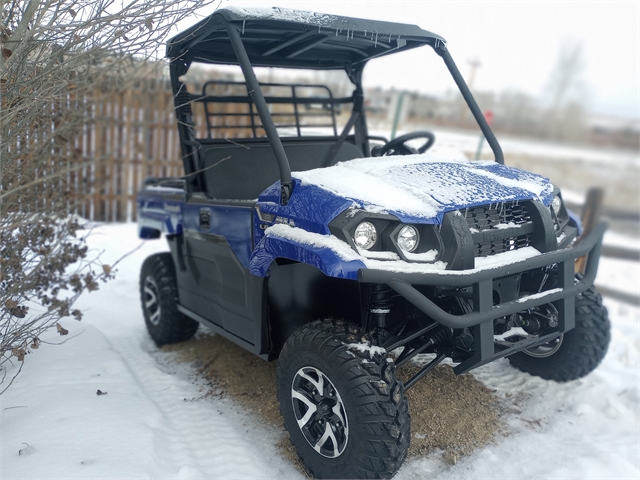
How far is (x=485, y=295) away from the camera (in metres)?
2.33

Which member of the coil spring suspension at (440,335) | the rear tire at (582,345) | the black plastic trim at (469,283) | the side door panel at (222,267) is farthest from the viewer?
the rear tire at (582,345)

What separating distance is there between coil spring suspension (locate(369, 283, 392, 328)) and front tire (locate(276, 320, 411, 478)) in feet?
0.41

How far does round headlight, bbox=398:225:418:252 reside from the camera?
2.40 meters

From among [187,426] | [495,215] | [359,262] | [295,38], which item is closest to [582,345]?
[495,215]

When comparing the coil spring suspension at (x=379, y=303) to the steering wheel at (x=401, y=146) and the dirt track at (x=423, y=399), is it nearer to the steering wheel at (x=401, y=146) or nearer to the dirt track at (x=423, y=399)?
the dirt track at (x=423, y=399)

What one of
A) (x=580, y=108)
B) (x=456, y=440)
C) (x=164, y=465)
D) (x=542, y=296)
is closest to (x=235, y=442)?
(x=164, y=465)

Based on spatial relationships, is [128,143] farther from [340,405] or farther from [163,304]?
[340,405]

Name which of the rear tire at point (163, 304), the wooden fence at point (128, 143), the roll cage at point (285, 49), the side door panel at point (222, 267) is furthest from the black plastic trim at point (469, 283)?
the wooden fence at point (128, 143)

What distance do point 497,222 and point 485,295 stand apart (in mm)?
431

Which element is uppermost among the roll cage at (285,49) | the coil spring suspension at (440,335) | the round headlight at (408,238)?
the roll cage at (285,49)

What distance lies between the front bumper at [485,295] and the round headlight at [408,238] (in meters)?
0.18

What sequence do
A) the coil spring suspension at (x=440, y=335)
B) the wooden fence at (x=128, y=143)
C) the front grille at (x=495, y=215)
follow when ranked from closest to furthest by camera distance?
the front grille at (x=495, y=215)
the coil spring suspension at (x=440, y=335)
the wooden fence at (x=128, y=143)

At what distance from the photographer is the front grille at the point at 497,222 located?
2.52 meters

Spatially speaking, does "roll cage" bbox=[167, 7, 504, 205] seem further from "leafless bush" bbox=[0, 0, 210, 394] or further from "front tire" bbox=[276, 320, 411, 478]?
"front tire" bbox=[276, 320, 411, 478]
